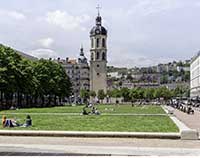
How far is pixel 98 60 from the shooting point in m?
190

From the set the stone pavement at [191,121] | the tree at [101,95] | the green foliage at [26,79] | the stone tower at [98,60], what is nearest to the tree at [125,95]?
the stone tower at [98,60]

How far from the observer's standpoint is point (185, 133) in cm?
2264

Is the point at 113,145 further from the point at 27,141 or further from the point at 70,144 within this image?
the point at 27,141

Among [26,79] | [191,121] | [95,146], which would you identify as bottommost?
[95,146]

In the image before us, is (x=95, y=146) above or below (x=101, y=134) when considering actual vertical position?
below

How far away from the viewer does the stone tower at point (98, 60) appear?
7461 inches

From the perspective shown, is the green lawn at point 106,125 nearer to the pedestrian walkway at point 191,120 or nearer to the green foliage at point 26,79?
the pedestrian walkway at point 191,120

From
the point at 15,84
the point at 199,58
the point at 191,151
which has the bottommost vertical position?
the point at 191,151

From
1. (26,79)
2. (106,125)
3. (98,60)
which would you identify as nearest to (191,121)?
(106,125)

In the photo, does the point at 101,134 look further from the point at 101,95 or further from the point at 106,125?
the point at 101,95

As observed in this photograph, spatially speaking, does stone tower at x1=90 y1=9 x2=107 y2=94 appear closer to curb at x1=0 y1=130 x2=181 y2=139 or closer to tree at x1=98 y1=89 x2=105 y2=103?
tree at x1=98 y1=89 x2=105 y2=103

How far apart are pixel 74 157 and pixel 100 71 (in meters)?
173

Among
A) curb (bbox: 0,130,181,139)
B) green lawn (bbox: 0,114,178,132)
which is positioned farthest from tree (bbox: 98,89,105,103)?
curb (bbox: 0,130,181,139)

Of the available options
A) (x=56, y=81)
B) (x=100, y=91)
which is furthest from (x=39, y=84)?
(x=100, y=91)
